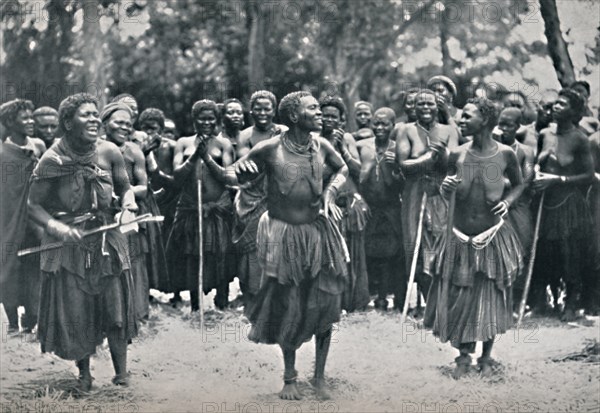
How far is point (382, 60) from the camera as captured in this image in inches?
338

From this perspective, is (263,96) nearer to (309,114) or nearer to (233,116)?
(233,116)

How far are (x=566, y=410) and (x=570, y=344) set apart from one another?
1.78 ft

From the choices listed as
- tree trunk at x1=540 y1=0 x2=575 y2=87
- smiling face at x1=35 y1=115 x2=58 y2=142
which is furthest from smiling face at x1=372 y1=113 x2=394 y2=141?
smiling face at x1=35 y1=115 x2=58 y2=142

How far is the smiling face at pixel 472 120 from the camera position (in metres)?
7.72

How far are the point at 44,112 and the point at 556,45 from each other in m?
3.74

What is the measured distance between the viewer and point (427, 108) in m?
8.09

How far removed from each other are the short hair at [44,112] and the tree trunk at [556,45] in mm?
3613

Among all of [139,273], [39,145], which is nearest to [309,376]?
[139,273]

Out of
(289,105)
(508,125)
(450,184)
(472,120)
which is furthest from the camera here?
(508,125)

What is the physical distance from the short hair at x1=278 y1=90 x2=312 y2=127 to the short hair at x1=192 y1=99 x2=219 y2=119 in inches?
33.3

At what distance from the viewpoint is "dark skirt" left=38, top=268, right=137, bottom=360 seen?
24.8 ft

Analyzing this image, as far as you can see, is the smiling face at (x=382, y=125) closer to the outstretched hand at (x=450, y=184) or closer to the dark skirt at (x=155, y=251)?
the outstretched hand at (x=450, y=184)

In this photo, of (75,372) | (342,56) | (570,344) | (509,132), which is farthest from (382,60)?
(75,372)

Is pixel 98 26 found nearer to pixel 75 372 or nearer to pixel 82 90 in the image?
pixel 82 90
